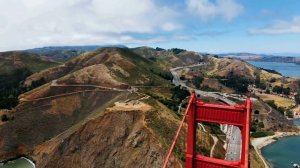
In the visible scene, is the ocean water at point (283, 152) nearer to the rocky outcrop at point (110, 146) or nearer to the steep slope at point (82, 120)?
the steep slope at point (82, 120)

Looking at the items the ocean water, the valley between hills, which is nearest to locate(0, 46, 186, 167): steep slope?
the valley between hills

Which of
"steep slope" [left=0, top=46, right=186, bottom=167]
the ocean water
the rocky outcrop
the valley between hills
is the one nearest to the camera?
the rocky outcrop

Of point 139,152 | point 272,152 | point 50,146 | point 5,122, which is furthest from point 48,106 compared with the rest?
Result: point 272,152

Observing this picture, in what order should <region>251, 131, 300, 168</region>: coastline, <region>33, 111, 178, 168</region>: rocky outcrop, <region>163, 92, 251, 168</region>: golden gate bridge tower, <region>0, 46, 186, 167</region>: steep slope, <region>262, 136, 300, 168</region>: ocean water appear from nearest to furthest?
<region>163, 92, 251, 168</region>: golden gate bridge tower → <region>33, 111, 178, 168</region>: rocky outcrop → <region>0, 46, 186, 167</region>: steep slope → <region>262, 136, 300, 168</region>: ocean water → <region>251, 131, 300, 168</region>: coastline

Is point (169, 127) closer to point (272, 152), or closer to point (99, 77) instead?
point (272, 152)

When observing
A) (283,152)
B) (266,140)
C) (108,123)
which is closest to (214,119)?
(108,123)

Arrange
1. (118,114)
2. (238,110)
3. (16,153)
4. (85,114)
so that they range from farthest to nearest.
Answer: (85,114)
(16,153)
(118,114)
(238,110)

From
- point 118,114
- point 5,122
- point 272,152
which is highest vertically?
point 118,114

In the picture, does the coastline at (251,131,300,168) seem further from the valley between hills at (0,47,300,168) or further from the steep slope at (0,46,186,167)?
the steep slope at (0,46,186,167)
